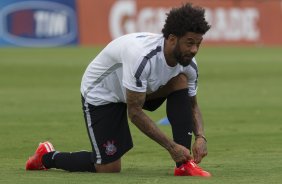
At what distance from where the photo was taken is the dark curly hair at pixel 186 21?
8891 millimetres

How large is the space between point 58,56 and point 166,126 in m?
20.3

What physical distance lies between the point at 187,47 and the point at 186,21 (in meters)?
0.24

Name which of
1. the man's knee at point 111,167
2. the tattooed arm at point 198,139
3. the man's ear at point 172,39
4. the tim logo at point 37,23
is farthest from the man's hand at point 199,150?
the tim logo at point 37,23

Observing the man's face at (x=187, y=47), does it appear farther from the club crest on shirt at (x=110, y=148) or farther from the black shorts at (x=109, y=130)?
the club crest on shirt at (x=110, y=148)

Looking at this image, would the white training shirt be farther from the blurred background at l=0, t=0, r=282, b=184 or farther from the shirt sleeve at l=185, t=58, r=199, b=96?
the blurred background at l=0, t=0, r=282, b=184

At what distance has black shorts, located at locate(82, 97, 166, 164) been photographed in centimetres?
988

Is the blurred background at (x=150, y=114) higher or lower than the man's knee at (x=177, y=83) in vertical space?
lower

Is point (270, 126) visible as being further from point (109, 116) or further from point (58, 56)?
point (58, 56)

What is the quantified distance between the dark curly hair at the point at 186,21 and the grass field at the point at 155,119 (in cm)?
135

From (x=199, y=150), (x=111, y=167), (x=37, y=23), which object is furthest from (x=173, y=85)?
(x=37, y=23)

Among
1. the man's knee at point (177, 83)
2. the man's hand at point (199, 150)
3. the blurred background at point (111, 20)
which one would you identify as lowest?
the blurred background at point (111, 20)

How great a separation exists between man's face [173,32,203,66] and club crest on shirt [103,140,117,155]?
136cm

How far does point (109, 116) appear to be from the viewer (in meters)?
9.88

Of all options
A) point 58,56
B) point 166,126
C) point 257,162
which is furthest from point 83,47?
point 257,162
